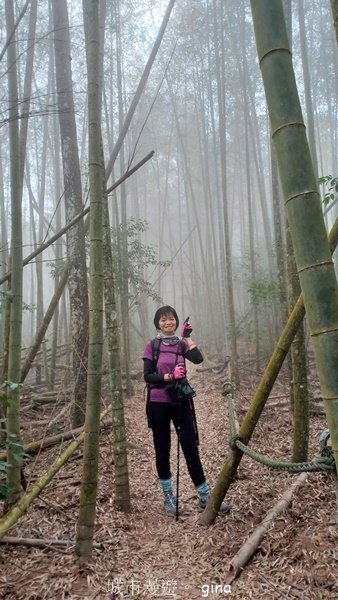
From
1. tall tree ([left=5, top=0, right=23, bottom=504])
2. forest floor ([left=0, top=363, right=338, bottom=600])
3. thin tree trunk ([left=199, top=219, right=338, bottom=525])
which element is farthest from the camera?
tall tree ([left=5, top=0, right=23, bottom=504])

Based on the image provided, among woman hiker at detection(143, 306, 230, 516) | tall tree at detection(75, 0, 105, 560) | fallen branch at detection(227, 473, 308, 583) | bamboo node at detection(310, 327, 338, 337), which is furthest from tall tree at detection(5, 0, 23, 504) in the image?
bamboo node at detection(310, 327, 338, 337)

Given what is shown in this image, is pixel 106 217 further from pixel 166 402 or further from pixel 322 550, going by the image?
pixel 322 550

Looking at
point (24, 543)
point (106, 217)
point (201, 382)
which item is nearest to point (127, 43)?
point (201, 382)

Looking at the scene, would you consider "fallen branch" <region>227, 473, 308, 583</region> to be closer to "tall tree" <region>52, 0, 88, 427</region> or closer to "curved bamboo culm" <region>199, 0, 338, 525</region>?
"curved bamboo culm" <region>199, 0, 338, 525</region>

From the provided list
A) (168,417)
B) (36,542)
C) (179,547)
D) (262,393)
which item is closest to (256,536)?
(179,547)

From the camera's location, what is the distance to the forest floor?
6.40 feet

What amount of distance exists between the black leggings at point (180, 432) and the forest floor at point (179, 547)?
Answer: 0.30m

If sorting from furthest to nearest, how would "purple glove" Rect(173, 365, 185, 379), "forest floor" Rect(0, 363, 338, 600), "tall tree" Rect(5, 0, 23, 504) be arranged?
"purple glove" Rect(173, 365, 185, 379), "tall tree" Rect(5, 0, 23, 504), "forest floor" Rect(0, 363, 338, 600)

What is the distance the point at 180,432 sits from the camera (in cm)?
293

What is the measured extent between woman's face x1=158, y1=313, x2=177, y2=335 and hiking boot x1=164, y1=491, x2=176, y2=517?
45.9 inches

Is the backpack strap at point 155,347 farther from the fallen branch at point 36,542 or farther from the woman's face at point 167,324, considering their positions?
the fallen branch at point 36,542

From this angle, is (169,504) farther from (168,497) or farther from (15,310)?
(15,310)

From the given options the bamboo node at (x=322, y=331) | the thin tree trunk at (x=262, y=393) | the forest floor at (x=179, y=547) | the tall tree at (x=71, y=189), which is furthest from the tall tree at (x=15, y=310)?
the bamboo node at (x=322, y=331)

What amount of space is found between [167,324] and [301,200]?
215 centimetres
